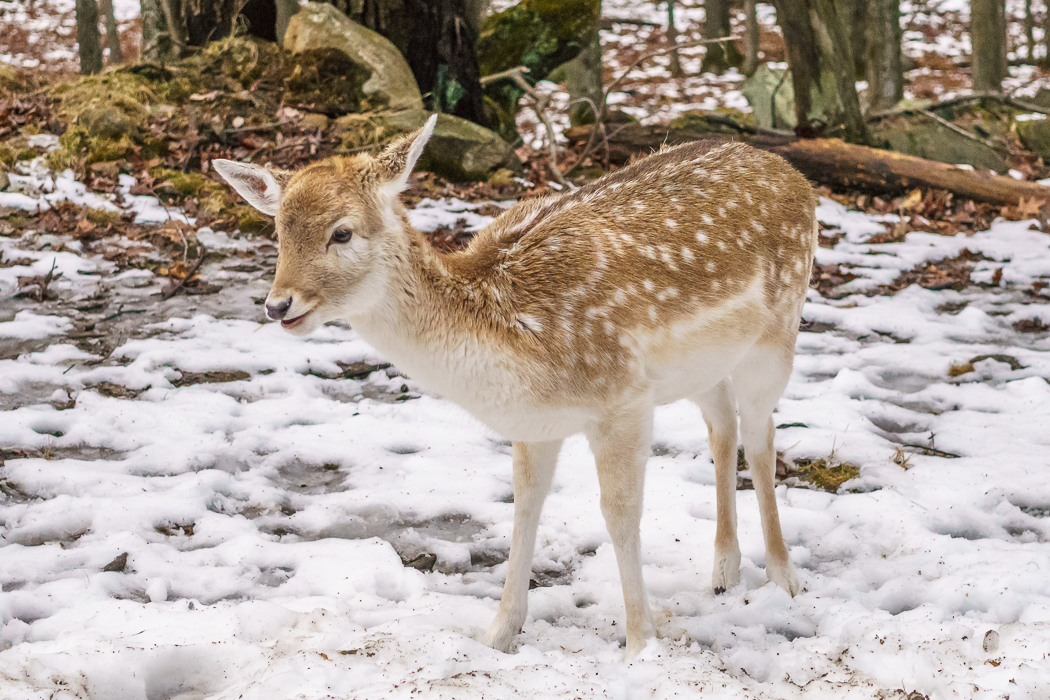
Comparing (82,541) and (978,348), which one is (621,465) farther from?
(978,348)

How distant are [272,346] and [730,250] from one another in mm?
3761

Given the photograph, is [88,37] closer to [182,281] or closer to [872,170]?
[182,281]

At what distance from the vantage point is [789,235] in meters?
4.22

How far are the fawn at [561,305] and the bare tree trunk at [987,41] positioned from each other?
16756 mm

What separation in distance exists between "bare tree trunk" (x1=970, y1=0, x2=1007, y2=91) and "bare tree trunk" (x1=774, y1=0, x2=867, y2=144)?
9.09 meters

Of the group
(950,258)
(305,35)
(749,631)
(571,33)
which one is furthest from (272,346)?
(571,33)

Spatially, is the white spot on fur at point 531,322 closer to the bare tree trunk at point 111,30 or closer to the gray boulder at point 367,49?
the gray boulder at point 367,49

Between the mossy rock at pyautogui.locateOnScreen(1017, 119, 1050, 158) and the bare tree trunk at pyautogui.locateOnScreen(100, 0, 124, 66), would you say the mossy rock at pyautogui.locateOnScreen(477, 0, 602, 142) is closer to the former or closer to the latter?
the mossy rock at pyautogui.locateOnScreen(1017, 119, 1050, 158)

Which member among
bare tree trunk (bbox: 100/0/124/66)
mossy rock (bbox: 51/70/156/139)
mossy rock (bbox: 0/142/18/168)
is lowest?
mossy rock (bbox: 0/142/18/168)

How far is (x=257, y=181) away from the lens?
3.63m

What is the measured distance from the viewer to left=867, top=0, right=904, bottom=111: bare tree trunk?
15.4 meters

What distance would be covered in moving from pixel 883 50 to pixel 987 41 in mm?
3902

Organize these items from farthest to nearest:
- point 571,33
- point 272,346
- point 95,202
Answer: point 571,33 → point 95,202 → point 272,346

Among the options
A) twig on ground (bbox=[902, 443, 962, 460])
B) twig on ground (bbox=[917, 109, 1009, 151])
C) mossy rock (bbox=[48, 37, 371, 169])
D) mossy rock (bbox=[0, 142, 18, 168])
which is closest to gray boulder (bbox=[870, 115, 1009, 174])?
twig on ground (bbox=[917, 109, 1009, 151])
